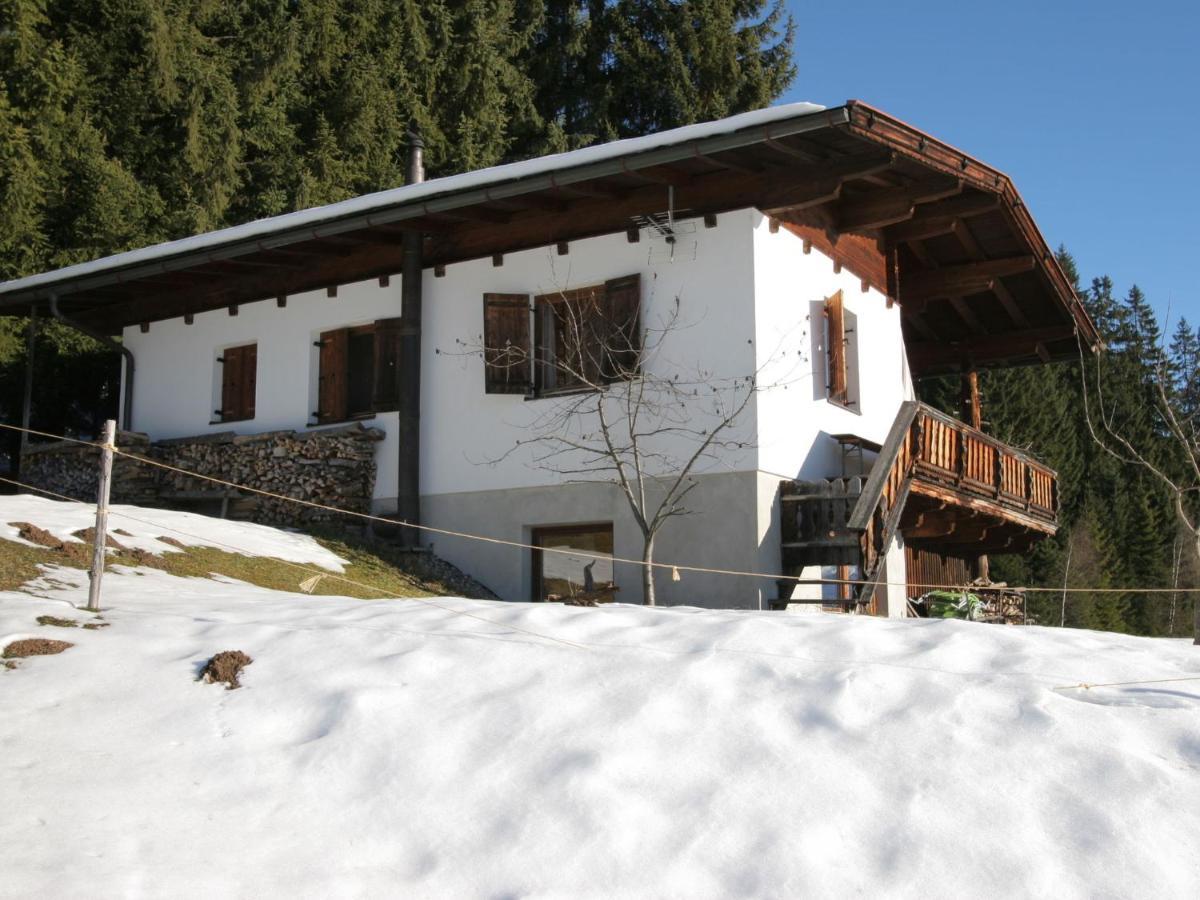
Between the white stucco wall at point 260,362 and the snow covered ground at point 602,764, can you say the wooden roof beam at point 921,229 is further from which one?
the snow covered ground at point 602,764

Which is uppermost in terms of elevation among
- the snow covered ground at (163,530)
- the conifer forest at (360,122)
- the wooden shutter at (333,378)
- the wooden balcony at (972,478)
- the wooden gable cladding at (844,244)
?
the conifer forest at (360,122)

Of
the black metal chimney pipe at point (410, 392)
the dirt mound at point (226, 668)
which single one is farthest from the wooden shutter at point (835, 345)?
the dirt mound at point (226, 668)

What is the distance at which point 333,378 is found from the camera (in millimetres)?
14047

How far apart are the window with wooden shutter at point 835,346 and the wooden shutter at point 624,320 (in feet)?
6.80

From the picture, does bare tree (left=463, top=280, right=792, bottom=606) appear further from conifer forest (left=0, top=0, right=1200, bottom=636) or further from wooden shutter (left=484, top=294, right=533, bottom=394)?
conifer forest (left=0, top=0, right=1200, bottom=636)

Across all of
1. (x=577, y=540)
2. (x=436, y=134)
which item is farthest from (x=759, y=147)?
(x=436, y=134)

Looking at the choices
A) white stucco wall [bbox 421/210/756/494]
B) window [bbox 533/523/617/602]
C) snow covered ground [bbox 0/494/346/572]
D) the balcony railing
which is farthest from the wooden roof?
snow covered ground [bbox 0/494/346/572]

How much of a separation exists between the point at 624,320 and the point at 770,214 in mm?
1678

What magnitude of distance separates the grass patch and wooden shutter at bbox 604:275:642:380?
2.64 meters

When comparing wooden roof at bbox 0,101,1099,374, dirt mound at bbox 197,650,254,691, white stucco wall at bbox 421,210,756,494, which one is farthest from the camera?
white stucco wall at bbox 421,210,756,494

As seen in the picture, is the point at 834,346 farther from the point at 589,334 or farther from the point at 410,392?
the point at 410,392

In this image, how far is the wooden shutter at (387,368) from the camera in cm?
1351

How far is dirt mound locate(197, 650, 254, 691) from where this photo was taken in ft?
19.8

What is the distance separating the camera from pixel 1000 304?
54.6 ft
